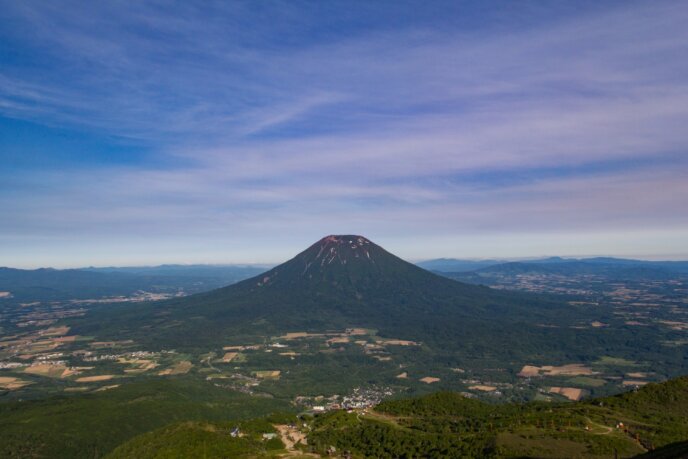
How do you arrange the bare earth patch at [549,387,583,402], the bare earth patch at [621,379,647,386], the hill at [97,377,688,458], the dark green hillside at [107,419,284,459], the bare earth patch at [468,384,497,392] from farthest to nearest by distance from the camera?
the bare earth patch at [621,379,647,386], the bare earth patch at [468,384,497,392], the bare earth patch at [549,387,583,402], the dark green hillside at [107,419,284,459], the hill at [97,377,688,458]

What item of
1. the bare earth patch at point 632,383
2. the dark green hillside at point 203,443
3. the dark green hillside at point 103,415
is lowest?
the bare earth patch at point 632,383

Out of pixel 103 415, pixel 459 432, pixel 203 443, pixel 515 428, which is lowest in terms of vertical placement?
pixel 103 415

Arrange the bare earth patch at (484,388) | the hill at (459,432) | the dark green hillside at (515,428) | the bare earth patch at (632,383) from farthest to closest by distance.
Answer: the bare earth patch at (632,383)
the bare earth patch at (484,388)
the hill at (459,432)
the dark green hillside at (515,428)

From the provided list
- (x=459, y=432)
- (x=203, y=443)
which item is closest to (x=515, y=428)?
(x=459, y=432)

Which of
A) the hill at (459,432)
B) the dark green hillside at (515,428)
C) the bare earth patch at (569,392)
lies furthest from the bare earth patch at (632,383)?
the dark green hillside at (515,428)

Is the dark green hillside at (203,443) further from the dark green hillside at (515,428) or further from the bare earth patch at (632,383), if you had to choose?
the bare earth patch at (632,383)

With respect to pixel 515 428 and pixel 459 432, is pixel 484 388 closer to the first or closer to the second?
pixel 459 432

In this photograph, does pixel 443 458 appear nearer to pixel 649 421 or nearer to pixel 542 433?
pixel 542 433

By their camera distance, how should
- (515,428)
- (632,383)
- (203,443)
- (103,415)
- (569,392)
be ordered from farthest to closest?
(632,383) → (569,392) → (103,415) → (203,443) → (515,428)

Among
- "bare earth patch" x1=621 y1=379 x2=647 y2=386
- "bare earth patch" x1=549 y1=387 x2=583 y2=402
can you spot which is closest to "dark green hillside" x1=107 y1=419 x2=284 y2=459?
"bare earth patch" x1=549 y1=387 x2=583 y2=402

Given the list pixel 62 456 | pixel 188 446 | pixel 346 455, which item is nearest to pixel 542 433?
pixel 346 455

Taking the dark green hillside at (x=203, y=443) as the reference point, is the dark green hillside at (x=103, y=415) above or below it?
below

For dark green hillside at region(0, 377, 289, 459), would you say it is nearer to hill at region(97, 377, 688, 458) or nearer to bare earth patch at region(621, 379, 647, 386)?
hill at region(97, 377, 688, 458)
